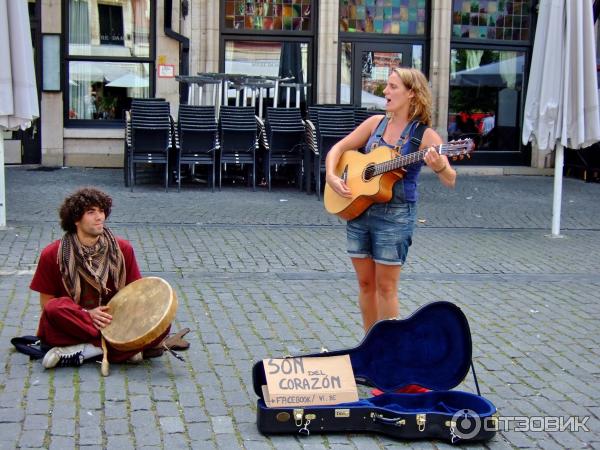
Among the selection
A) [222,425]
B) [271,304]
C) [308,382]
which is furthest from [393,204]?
[271,304]

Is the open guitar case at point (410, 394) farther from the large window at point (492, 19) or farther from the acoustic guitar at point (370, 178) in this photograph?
the large window at point (492, 19)

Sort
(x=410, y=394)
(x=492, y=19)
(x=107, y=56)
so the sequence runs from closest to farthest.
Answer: (x=410, y=394) < (x=107, y=56) < (x=492, y=19)

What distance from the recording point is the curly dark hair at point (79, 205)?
18.9 ft

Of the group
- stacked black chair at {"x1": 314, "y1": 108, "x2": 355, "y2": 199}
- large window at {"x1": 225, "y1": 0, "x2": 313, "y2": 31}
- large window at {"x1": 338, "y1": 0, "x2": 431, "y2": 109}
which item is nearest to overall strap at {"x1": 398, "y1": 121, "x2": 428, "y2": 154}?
stacked black chair at {"x1": 314, "y1": 108, "x2": 355, "y2": 199}

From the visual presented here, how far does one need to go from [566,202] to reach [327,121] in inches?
151

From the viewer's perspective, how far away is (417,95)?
5547 mm

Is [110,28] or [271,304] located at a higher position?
[110,28]

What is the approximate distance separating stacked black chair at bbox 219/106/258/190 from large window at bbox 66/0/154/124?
11.1 feet

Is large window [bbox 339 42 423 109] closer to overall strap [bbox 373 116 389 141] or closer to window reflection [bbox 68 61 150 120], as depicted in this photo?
window reflection [bbox 68 61 150 120]

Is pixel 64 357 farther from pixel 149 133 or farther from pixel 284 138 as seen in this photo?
pixel 284 138

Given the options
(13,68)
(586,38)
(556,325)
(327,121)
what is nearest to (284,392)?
(556,325)

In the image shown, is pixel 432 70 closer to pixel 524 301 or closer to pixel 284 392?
pixel 524 301

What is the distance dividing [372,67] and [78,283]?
12855 mm

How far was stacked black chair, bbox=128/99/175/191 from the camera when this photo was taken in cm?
1369
